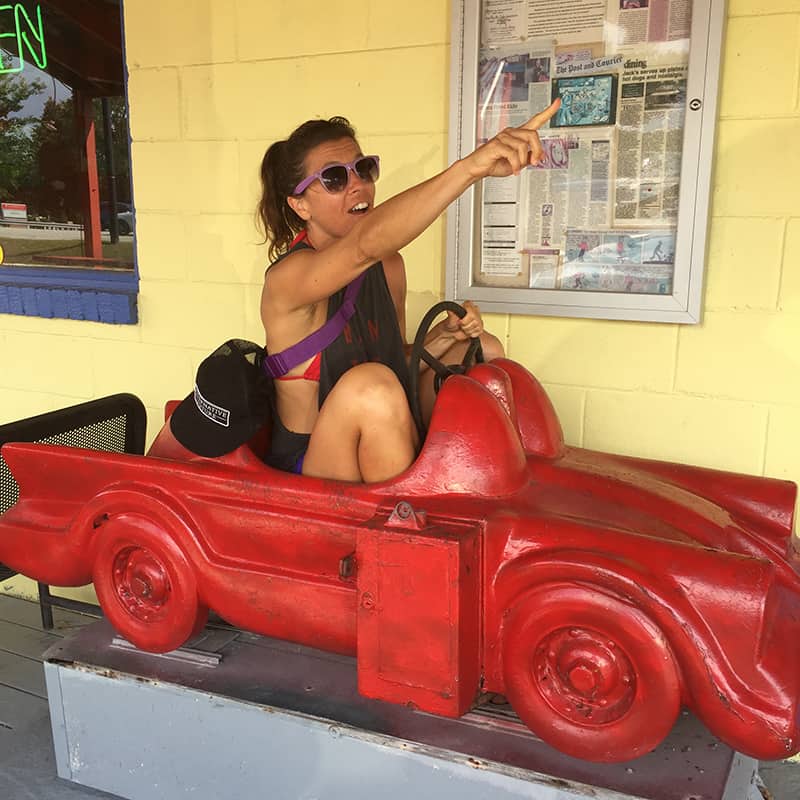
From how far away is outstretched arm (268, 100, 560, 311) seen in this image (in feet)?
4.50

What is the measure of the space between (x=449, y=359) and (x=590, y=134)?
2.05 feet

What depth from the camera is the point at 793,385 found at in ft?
6.30

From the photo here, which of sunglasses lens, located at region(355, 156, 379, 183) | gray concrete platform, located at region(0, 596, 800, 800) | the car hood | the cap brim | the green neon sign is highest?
the green neon sign

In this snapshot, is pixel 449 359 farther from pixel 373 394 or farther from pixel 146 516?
pixel 146 516

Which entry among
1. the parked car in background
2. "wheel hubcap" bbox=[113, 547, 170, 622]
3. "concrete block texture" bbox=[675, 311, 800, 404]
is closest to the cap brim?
"wheel hubcap" bbox=[113, 547, 170, 622]

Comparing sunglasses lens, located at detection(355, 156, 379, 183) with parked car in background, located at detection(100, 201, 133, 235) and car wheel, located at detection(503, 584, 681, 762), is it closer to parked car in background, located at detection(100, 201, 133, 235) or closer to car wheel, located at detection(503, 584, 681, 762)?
car wheel, located at detection(503, 584, 681, 762)

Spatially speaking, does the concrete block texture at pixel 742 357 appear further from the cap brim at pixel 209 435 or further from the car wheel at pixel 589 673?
the cap brim at pixel 209 435

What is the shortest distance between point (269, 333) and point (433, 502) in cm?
54

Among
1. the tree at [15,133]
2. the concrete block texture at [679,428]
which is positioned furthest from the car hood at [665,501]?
the tree at [15,133]

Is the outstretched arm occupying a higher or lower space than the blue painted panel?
Answer: higher

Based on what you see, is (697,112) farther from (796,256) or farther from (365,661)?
(365,661)

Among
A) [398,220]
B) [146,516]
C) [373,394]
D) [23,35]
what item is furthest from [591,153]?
[23,35]

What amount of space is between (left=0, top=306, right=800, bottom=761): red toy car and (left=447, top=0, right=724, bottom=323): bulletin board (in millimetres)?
481

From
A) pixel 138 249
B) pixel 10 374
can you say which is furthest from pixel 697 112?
pixel 10 374
